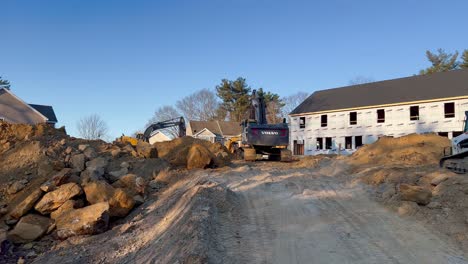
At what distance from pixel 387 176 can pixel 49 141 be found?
12.4 metres

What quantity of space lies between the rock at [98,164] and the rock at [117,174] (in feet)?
1.16

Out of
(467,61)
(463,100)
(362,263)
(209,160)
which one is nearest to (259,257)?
(362,263)

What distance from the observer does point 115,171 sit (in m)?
13.3

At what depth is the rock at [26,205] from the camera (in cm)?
983

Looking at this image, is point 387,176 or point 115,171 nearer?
point 387,176

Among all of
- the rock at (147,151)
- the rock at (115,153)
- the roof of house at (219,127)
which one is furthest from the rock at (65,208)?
the roof of house at (219,127)

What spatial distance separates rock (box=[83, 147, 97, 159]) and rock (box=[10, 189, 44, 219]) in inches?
138

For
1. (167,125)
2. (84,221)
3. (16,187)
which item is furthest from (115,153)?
(167,125)

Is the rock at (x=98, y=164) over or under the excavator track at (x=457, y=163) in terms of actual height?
over

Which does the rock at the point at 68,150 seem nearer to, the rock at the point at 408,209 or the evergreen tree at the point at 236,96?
the rock at the point at 408,209

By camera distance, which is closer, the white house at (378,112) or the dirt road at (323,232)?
the dirt road at (323,232)

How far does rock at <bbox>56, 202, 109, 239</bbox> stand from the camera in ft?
29.8

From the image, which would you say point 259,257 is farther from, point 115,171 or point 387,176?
point 115,171

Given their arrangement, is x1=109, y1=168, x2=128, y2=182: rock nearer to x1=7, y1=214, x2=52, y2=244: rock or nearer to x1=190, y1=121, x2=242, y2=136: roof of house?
x1=7, y1=214, x2=52, y2=244: rock
